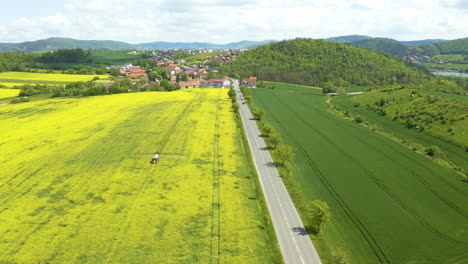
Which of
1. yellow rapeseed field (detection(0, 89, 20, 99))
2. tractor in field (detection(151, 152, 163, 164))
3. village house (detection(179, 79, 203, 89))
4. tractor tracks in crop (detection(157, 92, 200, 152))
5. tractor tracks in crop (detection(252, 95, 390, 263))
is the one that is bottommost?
tractor tracks in crop (detection(252, 95, 390, 263))

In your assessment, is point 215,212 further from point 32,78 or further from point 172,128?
point 32,78

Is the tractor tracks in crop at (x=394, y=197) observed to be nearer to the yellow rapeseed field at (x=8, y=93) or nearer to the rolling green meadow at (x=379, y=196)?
the rolling green meadow at (x=379, y=196)

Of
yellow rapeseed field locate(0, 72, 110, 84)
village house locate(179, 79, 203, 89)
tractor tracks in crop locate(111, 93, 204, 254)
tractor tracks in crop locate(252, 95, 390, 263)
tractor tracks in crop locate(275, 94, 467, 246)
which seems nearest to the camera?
tractor tracks in crop locate(252, 95, 390, 263)

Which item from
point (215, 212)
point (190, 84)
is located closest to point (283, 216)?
point (215, 212)

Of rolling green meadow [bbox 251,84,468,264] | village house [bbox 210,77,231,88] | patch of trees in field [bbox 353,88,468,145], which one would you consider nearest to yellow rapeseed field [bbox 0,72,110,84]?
village house [bbox 210,77,231,88]

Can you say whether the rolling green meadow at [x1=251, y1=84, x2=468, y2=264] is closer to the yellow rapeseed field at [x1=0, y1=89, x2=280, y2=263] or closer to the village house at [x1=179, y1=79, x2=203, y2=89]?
the yellow rapeseed field at [x1=0, y1=89, x2=280, y2=263]

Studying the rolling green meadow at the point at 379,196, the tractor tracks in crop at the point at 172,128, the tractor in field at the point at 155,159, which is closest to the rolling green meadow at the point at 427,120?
the rolling green meadow at the point at 379,196
